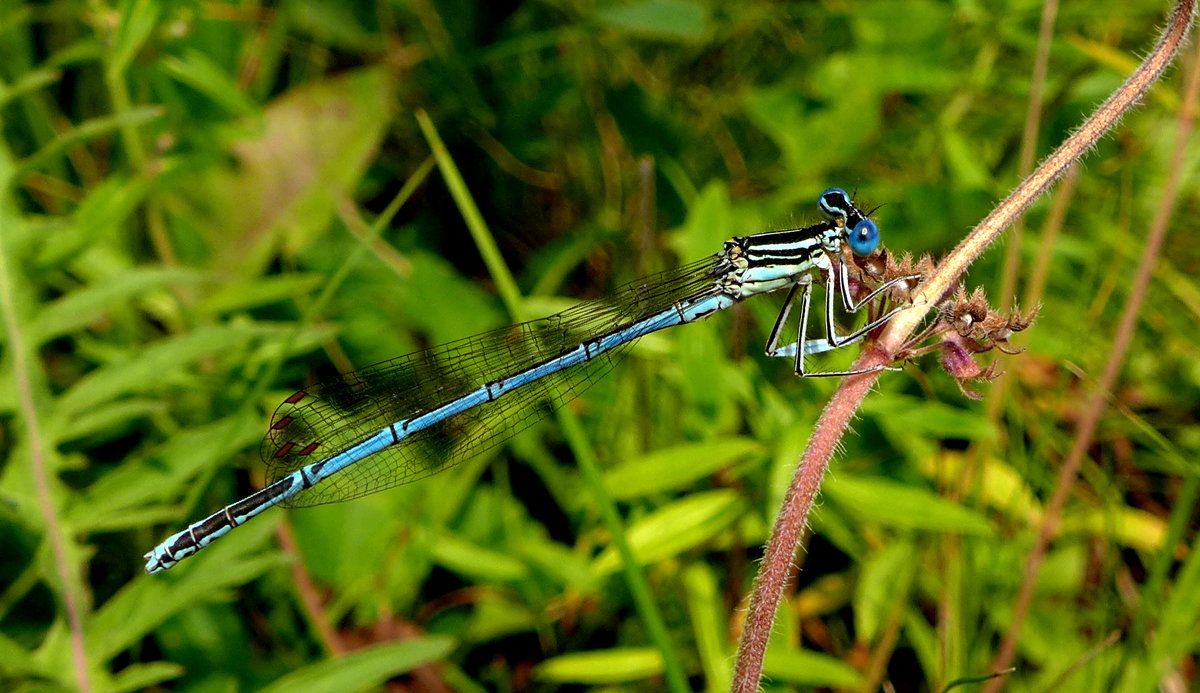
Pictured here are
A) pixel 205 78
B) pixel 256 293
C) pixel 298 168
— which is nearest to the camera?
pixel 205 78

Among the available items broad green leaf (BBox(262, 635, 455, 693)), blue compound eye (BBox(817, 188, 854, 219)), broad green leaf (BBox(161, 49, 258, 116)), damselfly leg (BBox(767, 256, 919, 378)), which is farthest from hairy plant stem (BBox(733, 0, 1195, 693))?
broad green leaf (BBox(161, 49, 258, 116))

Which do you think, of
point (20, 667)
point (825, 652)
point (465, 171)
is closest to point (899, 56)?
point (465, 171)

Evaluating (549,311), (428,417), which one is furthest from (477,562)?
(549,311)

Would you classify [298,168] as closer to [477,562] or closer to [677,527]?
[477,562]

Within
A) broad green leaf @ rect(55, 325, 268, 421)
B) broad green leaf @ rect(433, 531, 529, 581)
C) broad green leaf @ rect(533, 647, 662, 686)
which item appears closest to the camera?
broad green leaf @ rect(55, 325, 268, 421)

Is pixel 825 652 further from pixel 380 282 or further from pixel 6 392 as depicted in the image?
pixel 6 392

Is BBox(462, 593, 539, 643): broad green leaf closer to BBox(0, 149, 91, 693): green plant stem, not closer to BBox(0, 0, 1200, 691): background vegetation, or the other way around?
BBox(0, 0, 1200, 691): background vegetation

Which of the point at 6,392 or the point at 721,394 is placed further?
the point at 721,394
